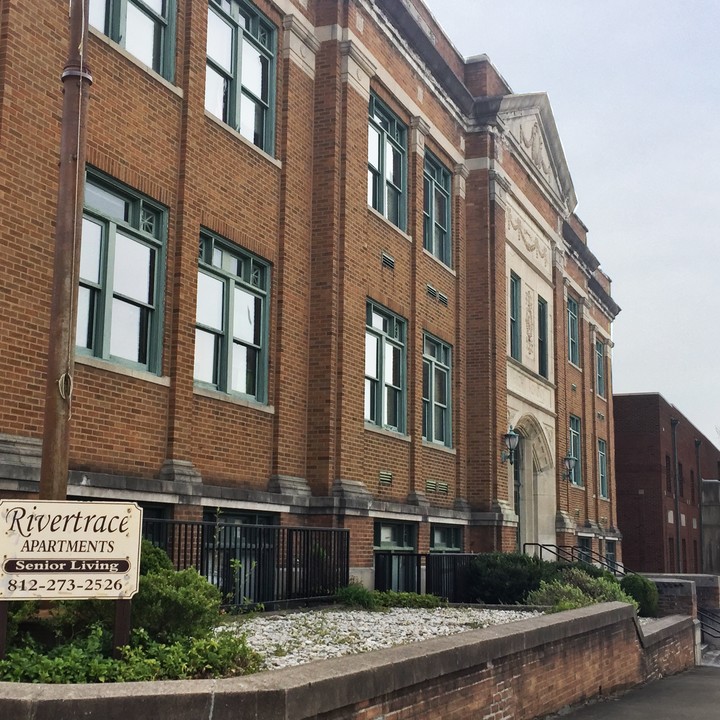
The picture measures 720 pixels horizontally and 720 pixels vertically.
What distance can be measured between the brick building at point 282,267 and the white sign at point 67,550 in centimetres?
364

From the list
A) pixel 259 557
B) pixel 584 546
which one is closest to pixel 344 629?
pixel 259 557

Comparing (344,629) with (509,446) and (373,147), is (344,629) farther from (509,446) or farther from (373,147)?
(509,446)

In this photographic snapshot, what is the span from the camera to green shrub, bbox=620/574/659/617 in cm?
2041

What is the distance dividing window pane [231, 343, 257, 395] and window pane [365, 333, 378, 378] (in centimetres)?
355

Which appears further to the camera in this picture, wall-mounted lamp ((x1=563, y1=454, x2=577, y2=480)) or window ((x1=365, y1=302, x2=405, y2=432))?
wall-mounted lamp ((x1=563, y1=454, x2=577, y2=480))

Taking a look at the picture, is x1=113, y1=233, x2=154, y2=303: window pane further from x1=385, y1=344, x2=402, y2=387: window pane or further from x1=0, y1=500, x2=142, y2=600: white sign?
x1=385, y1=344, x2=402, y2=387: window pane

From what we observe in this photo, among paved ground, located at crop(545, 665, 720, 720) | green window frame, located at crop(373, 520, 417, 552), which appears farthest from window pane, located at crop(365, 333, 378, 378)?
paved ground, located at crop(545, 665, 720, 720)

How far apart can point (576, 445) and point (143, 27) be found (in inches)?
935

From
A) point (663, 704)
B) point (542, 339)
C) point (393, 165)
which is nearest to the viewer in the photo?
point (663, 704)

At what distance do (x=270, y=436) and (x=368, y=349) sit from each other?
3.87 meters

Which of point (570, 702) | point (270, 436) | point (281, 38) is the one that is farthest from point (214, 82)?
point (570, 702)

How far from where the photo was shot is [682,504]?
4853 cm

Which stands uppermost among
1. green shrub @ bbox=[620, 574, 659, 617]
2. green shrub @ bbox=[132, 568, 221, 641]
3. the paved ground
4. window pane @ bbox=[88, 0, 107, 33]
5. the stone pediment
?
the stone pediment

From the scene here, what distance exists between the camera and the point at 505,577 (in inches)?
685
